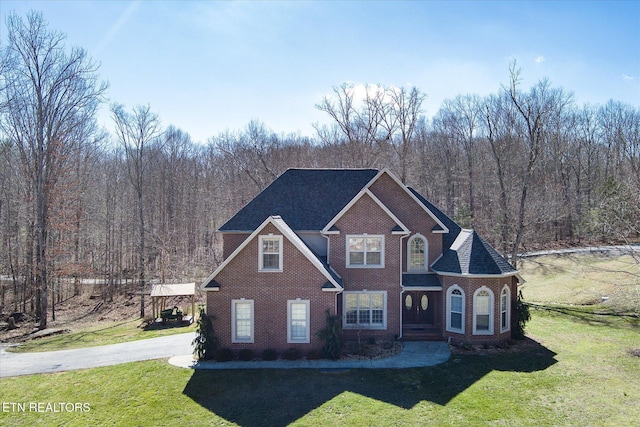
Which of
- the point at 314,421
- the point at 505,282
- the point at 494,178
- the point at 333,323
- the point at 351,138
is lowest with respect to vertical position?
the point at 314,421

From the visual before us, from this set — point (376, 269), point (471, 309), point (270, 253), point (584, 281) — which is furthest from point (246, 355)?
point (584, 281)

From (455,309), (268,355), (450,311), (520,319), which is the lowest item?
(268,355)

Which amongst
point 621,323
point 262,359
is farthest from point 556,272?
point 262,359

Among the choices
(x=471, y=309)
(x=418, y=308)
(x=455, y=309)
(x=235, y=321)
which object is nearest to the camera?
(x=235, y=321)

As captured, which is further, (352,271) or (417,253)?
(417,253)

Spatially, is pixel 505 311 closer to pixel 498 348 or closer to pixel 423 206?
pixel 498 348

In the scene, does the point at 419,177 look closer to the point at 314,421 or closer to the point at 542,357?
the point at 542,357

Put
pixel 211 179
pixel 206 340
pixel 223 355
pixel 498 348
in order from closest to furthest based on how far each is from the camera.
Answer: pixel 223 355
pixel 206 340
pixel 498 348
pixel 211 179
